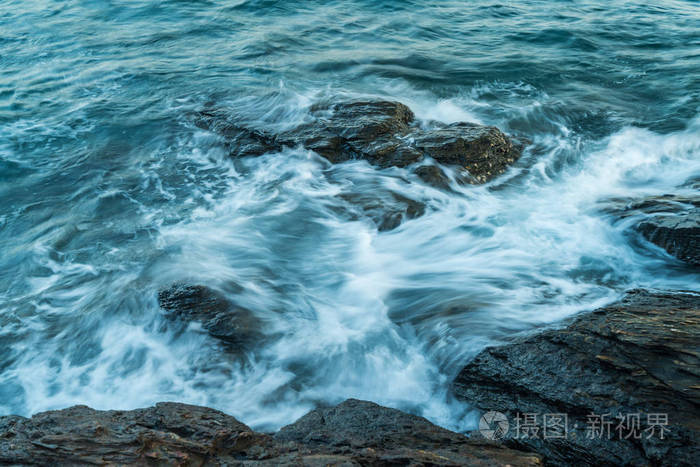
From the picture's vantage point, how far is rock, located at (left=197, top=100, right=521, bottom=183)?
6805 mm

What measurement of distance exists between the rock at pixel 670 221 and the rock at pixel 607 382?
1.39 metres

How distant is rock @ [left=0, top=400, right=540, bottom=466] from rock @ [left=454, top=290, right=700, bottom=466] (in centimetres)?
41

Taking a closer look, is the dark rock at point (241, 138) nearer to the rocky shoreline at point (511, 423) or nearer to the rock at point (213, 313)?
the rock at point (213, 313)

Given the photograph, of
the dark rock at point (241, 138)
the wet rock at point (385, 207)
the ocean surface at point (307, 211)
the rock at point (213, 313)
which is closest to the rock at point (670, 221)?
the ocean surface at point (307, 211)

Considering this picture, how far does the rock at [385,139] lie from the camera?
680 centimetres

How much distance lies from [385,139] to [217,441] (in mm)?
5019

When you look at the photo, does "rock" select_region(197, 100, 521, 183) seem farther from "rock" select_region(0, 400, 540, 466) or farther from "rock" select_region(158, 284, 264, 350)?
"rock" select_region(0, 400, 540, 466)

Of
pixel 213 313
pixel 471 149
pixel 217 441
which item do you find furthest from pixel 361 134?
pixel 217 441

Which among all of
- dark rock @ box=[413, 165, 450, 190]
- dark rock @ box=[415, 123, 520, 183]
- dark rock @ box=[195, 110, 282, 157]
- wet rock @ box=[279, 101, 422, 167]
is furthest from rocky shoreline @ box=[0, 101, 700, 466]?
dark rock @ box=[195, 110, 282, 157]

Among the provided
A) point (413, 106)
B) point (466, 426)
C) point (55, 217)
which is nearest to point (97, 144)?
point (55, 217)

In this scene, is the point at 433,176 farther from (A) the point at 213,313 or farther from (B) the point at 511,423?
(B) the point at 511,423

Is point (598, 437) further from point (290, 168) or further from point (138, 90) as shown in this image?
point (138, 90)

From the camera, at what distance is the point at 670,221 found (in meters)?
5.34

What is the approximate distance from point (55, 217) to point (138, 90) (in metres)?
4.15
